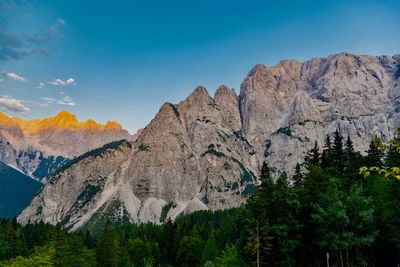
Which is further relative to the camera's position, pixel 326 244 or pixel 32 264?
pixel 32 264

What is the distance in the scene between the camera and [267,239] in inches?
1887

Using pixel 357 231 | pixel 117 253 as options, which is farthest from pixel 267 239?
pixel 117 253

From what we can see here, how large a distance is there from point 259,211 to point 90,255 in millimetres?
63115

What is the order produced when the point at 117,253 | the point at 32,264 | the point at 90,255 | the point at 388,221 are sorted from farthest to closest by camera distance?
the point at 117,253
the point at 90,255
the point at 32,264
the point at 388,221

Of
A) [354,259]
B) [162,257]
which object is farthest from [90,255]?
[354,259]

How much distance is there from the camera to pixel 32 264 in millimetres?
64000

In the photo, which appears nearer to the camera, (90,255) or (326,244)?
(326,244)

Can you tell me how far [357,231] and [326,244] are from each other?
5298 mm

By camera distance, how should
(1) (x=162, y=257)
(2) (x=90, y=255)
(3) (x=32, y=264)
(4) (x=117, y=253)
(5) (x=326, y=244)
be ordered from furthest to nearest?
(1) (x=162, y=257) → (4) (x=117, y=253) → (2) (x=90, y=255) → (3) (x=32, y=264) → (5) (x=326, y=244)

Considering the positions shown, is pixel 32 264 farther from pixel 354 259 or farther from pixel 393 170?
pixel 393 170

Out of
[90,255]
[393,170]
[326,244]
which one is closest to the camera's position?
[393,170]

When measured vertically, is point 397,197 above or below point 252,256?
above

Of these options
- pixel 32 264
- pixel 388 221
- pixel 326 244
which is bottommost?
pixel 32 264

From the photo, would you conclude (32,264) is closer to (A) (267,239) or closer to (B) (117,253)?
(A) (267,239)
